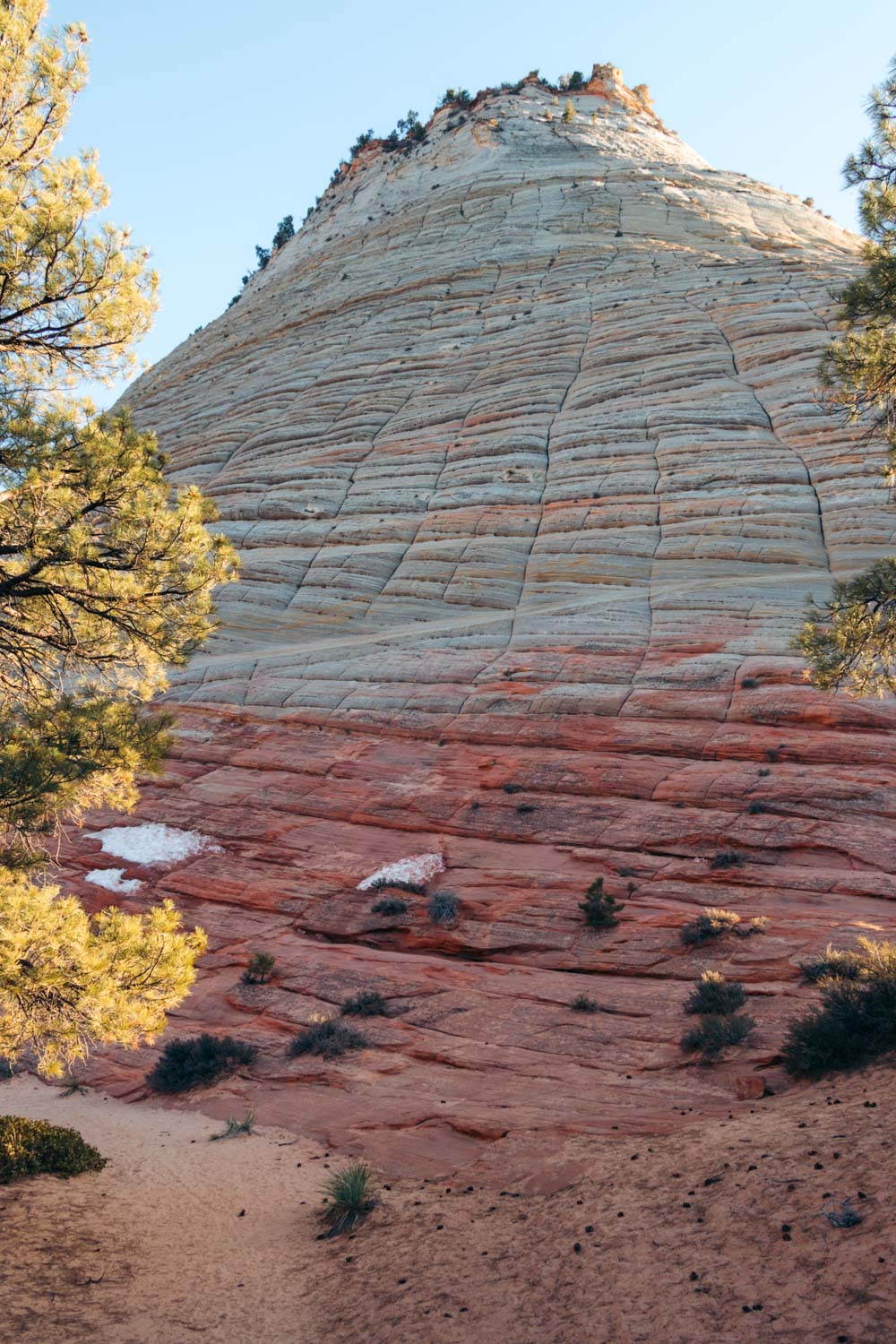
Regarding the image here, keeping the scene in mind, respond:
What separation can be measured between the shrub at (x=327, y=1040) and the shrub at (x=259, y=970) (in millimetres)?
1444

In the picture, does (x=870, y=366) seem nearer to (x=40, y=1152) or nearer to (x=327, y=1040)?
(x=327, y=1040)

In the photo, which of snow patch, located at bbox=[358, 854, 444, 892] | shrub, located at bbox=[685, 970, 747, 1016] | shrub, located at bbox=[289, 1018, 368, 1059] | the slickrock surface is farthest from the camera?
snow patch, located at bbox=[358, 854, 444, 892]

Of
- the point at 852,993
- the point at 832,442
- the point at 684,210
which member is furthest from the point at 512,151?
the point at 852,993

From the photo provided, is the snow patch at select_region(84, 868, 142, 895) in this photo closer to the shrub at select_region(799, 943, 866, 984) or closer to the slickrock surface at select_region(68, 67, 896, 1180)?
the slickrock surface at select_region(68, 67, 896, 1180)

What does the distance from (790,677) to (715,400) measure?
49.8ft

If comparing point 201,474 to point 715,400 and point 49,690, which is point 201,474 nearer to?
point 715,400

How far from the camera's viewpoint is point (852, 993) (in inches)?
361

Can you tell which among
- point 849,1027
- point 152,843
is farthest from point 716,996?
point 152,843

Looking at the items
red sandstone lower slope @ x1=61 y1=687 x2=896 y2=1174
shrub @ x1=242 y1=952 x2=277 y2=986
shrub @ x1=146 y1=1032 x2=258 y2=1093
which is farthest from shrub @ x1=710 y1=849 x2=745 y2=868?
shrub @ x1=146 y1=1032 x2=258 y2=1093

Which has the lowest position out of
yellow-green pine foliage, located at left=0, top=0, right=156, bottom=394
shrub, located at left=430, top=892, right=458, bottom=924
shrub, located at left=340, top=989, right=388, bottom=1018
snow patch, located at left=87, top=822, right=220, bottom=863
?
shrub, located at left=340, top=989, right=388, bottom=1018

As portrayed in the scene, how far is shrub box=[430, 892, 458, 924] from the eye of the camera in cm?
1410

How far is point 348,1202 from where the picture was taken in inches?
329

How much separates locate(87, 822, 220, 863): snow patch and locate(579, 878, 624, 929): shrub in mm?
6935

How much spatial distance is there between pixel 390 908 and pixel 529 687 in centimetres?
650
